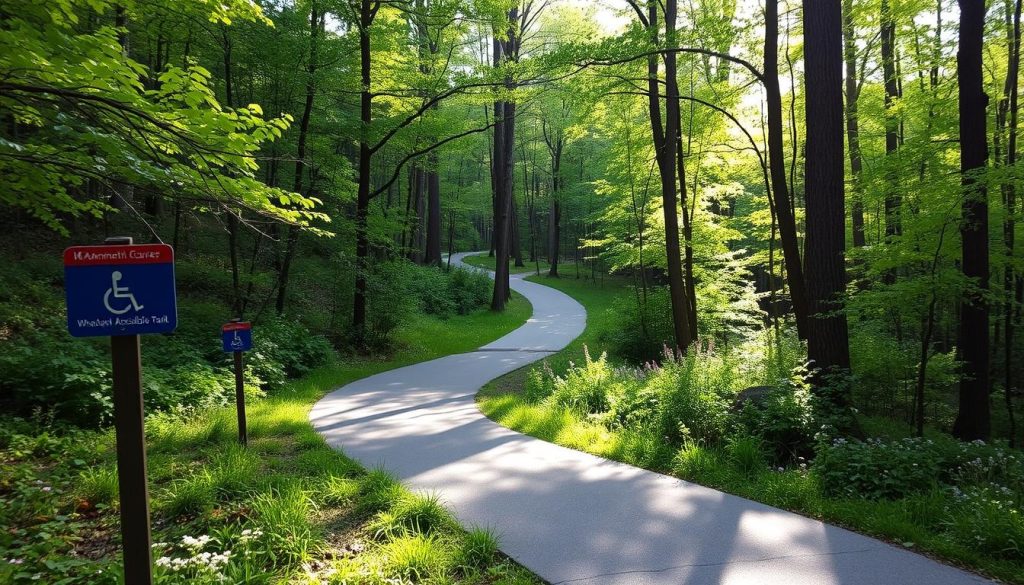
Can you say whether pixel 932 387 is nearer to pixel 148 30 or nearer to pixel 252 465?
pixel 252 465

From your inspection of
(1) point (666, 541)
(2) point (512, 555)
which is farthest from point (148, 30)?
(1) point (666, 541)

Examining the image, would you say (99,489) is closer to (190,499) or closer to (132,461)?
(190,499)

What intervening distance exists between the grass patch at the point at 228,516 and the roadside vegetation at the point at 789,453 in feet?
8.50

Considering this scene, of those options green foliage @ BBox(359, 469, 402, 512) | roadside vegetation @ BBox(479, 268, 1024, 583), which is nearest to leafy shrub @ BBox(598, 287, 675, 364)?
roadside vegetation @ BBox(479, 268, 1024, 583)

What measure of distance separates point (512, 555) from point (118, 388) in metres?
2.57

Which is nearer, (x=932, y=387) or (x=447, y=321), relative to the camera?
(x=932, y=387)

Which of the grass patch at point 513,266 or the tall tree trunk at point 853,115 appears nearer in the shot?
the tall tree trunk at point 853,115

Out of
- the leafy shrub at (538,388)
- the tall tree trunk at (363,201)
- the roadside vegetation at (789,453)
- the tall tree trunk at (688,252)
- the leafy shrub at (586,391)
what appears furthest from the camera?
the tall tree trunk at (688,252)

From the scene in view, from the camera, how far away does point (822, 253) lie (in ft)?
21.8

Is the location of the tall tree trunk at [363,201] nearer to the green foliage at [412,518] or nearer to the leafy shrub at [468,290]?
the leafy shrub at [468,290]

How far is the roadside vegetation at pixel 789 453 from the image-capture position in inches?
145

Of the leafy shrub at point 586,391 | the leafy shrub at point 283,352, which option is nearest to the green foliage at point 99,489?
the leafy shrub at point 283,352

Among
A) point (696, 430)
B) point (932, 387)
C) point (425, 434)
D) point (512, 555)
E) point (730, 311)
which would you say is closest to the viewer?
point (512, 555)

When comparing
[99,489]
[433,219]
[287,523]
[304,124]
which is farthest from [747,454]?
[433,219]
